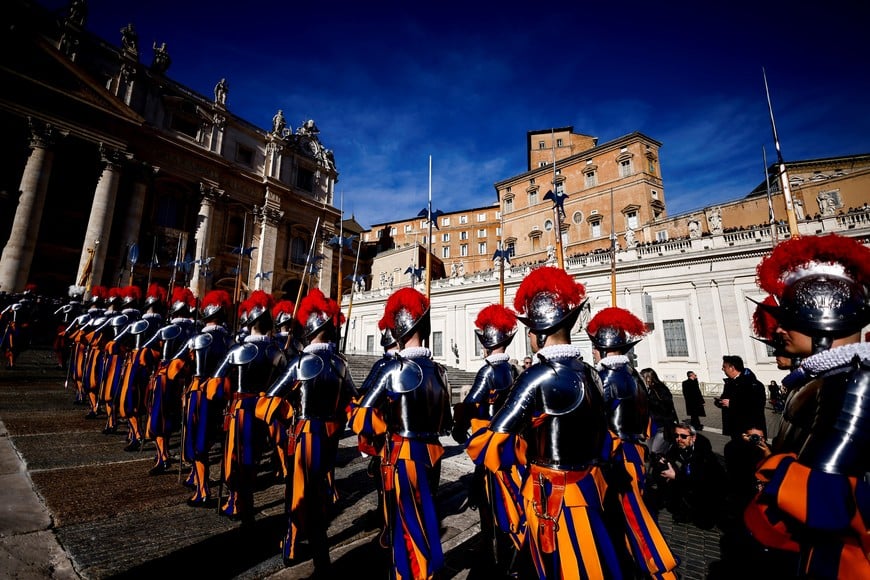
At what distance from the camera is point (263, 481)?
5.72 metres

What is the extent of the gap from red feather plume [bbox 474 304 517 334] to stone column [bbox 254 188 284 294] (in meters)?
30.6

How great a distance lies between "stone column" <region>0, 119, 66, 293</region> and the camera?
19094mm

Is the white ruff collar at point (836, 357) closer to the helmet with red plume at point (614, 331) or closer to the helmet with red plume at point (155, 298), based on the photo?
the helmet with red plume at point (614, 331)

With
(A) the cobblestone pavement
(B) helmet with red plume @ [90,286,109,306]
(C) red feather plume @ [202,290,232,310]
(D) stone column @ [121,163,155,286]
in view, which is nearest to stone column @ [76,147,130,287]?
(D) stone column @ [121,163,155,286]

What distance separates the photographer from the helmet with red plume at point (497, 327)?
510 cm

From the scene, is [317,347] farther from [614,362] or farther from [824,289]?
[824,289]

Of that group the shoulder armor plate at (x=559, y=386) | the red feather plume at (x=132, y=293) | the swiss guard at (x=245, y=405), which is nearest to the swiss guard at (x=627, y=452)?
the shoulder armor plate at (x=559, y=386)

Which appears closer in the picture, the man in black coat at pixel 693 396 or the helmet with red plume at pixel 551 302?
the helmet with red plume at pixel 551 302

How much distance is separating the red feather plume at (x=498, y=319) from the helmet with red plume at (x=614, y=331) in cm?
109

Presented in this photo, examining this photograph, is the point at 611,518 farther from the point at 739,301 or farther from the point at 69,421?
the point at 739,301

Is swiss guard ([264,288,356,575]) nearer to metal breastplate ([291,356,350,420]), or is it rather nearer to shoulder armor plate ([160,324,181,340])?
metal breastplate ([291,356,350,420])

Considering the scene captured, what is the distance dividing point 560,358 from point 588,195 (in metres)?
37.7

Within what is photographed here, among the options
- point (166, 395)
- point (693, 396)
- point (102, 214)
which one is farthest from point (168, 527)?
point (102, 214)

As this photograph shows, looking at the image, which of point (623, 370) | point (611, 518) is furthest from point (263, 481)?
point (623, 370)
